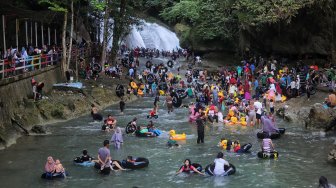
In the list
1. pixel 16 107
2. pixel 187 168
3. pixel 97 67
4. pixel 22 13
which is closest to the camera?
pixel 187 168

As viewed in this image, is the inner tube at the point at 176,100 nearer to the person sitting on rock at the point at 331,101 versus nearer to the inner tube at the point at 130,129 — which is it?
the inner tube at the point at 130,129

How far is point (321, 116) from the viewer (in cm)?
2442

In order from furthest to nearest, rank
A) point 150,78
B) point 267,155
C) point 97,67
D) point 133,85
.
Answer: point 150,78, point 97,67, point 133,85, point 267,155

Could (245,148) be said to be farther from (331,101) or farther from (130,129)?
(130,129)

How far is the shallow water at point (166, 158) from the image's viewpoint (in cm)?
1664

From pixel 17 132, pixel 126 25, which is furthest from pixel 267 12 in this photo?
pixel 17 132

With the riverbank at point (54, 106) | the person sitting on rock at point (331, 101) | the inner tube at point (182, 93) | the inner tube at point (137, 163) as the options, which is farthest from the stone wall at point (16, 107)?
the person sitting on rock at point (331, 101)

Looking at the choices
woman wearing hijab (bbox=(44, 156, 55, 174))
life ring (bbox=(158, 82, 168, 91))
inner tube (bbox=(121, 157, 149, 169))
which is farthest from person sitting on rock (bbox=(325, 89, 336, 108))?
life ring (bbox=(158, 82, 168, 91))

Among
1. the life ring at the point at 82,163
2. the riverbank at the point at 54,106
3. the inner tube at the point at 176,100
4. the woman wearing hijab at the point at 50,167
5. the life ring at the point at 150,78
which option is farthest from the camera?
the life ring at the point at 150,78

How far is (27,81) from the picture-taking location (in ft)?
89.9

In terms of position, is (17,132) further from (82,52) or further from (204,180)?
(82,52)

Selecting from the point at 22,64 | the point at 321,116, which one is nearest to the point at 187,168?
the point at 321,116

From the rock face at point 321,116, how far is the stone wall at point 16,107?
15.2 meters

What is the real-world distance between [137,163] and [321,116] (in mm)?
11176
